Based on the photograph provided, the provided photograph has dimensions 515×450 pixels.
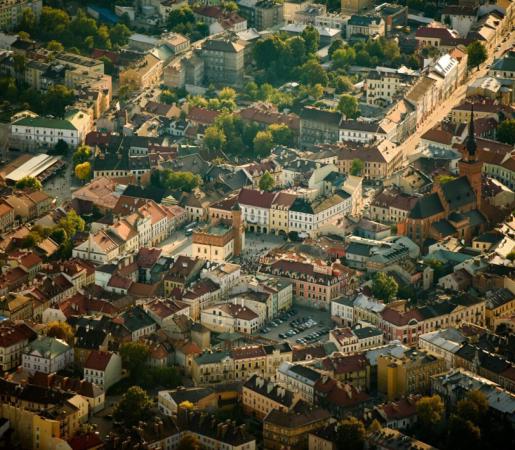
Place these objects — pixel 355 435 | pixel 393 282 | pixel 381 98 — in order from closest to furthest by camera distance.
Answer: pixel 355 435, pixel 393 282, pixel 381 98

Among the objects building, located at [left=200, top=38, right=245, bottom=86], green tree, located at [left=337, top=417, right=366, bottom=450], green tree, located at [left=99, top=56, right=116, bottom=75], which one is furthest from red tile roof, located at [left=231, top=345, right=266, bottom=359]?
green tree, located at [left=99, top=56, right=116, bottom=75]

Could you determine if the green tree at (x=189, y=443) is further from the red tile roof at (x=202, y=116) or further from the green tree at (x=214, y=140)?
the red tile roof at (x=202, y=116)

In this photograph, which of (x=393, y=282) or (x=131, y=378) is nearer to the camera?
(x=131, y=378)

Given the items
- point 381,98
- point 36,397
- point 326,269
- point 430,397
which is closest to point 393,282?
point 326,269

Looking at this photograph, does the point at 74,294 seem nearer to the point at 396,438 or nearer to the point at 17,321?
the point at 17,321

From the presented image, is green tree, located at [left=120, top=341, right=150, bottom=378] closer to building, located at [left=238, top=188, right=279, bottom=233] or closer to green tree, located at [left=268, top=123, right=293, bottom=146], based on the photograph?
building, located at [left=238, top=188, right=279, bottom=233]

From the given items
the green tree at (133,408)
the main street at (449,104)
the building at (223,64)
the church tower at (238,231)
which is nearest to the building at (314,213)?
the church tower at (238,231)

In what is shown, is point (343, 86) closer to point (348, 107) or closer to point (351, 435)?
point (348, 107)
